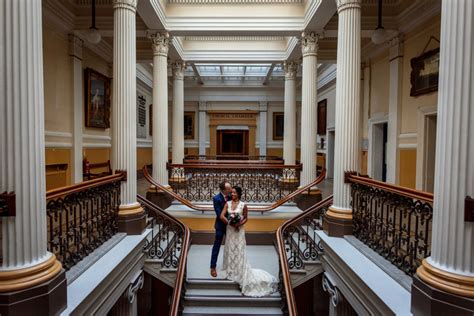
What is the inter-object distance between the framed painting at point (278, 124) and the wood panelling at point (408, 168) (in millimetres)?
12602

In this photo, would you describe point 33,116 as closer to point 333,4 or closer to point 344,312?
point 344,312

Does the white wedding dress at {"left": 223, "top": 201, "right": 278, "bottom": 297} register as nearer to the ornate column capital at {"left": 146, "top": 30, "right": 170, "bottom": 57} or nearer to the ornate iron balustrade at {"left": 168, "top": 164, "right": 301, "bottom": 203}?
the ornate iron balustrade at {"left": 168, "top": 164, "right": 301, "bottom": 203}

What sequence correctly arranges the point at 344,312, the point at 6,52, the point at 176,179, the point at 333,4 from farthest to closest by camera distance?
the point at 176,179 < the point at 333,4 < the point at 344,312 < the point at 6,52

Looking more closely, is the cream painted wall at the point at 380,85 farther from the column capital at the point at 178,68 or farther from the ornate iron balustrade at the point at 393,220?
the column capital at the point at 178,68

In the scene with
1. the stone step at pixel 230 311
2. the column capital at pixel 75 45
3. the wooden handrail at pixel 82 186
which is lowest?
the stone step at pixel 230 311

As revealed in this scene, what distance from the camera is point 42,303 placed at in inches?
107

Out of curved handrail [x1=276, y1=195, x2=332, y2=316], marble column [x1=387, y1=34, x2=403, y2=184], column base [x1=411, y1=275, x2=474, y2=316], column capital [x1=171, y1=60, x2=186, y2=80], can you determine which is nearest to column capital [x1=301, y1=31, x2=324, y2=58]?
marble column [x1=387, y1=34, x2=403, y2=184]

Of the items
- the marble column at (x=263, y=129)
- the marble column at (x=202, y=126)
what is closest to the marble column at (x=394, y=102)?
the marble column at (x=263, y=129)

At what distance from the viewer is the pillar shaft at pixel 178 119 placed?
11711 millimetres

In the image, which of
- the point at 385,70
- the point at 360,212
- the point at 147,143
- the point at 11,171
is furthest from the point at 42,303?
the point at 147,143

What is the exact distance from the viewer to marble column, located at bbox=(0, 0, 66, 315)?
2615 mm

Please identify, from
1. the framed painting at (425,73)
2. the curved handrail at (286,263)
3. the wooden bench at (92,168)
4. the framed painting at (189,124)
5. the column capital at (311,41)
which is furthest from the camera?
the framed painting at (189,124)

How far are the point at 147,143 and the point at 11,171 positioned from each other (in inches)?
588

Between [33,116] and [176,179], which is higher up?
[33,116]
